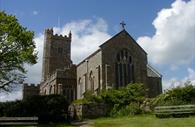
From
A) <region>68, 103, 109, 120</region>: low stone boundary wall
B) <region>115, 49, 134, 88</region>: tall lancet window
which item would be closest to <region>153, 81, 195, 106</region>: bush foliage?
<region>68, 103, 109, 120</region>: low stone boundary wall

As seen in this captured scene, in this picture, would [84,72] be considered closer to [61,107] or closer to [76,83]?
[76,83]

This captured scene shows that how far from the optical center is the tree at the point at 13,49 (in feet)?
98.0

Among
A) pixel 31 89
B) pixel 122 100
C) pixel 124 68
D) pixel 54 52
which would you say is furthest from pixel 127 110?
pixel 54 52

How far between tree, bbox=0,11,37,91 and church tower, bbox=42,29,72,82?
43270 millimetres

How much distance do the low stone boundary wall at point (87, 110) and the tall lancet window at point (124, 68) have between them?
18.0m

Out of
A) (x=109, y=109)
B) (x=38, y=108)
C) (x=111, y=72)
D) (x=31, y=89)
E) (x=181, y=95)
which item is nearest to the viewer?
(x=38, y=108)

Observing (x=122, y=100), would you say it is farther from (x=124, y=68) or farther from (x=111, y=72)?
(x=124, y=68)

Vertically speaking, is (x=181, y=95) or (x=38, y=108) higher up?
(x=181, y=95)

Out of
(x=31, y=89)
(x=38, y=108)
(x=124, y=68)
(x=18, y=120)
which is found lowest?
(x=18, y=120)

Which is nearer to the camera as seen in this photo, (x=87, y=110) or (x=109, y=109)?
(x=87, y=110)

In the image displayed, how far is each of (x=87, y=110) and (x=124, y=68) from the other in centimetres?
2083

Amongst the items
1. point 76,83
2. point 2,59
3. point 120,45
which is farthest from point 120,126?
point 76,83

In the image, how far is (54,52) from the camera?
76375 millimetres

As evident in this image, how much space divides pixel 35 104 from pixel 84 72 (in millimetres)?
27606
